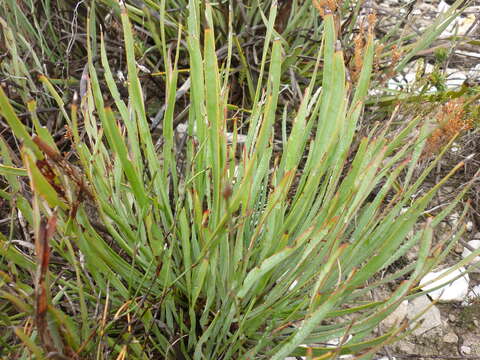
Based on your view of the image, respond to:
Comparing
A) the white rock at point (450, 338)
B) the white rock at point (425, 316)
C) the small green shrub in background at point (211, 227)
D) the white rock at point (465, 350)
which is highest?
the small green shrub in background at point (211, 227)

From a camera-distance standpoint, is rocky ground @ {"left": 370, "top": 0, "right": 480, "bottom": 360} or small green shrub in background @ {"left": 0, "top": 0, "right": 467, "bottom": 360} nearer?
small green shrub in background @ {"left": 0, "top": 0, "right": 467, "bottom": 360}

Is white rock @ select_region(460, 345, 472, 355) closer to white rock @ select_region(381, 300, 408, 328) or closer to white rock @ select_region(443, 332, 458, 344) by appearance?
white rock @ select_region(443, 332, 458, 344)

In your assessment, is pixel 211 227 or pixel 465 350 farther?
pixel 465 350

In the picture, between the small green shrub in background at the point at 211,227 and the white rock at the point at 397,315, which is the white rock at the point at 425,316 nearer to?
the white rock at the point at 397,315

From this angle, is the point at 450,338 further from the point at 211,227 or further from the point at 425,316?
the point at 211,227

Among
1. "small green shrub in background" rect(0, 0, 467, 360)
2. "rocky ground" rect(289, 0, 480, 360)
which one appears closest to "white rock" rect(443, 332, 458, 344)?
"rocky ground" rect(289, 0, 480, 360)

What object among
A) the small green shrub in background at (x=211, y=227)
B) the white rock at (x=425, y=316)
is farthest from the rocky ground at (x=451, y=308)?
the small green shrub in background at (x=211, y=227)

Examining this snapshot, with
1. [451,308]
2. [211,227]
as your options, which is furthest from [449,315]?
[211,227]

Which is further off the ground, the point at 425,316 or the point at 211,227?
the point at 211,227

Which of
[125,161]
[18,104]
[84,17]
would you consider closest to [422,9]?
[84,17]

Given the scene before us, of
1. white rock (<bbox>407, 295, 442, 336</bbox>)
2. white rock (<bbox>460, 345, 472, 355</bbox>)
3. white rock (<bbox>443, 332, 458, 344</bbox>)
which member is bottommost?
white rock (<bbox>460, 345, 472, 355</bbox>)

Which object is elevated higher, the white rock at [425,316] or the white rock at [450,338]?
the white rock at [425,316]

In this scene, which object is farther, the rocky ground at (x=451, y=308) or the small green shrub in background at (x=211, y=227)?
the rocky ground at (x=451, y=308)
